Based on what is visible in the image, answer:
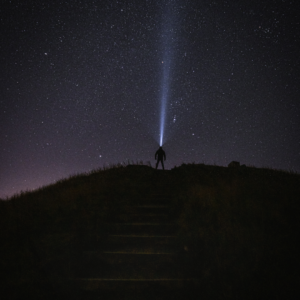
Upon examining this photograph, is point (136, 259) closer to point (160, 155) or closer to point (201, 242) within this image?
point (201, 242)

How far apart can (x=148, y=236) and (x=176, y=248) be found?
74 cm

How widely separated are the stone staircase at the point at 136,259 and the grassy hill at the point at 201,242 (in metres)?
0.13

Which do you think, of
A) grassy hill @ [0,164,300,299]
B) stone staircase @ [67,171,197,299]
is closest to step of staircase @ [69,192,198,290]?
stone staircase @ [67,171,197,299]

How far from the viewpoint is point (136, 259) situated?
4023 millimetres

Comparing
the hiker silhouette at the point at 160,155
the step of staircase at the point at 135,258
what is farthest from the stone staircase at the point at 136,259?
the hiker silhouette at the point at 160,155

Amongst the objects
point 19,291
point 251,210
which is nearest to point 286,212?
point 251,210

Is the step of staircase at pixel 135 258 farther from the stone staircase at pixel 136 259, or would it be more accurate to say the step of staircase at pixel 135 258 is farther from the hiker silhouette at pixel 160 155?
the hiker silhouette at pixel 160 155

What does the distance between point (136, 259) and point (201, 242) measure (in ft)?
4.75

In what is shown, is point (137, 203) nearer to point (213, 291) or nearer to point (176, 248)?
point (176, 248)

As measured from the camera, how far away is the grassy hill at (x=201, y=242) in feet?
10.6

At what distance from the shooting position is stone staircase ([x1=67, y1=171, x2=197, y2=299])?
341 cm

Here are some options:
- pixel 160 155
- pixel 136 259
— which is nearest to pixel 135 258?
pixel 136 259

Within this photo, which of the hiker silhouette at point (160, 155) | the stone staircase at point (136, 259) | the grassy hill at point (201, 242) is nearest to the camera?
the grassy hill at point (201, 242)

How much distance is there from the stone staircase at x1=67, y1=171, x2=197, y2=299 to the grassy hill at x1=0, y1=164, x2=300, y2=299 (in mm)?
129
